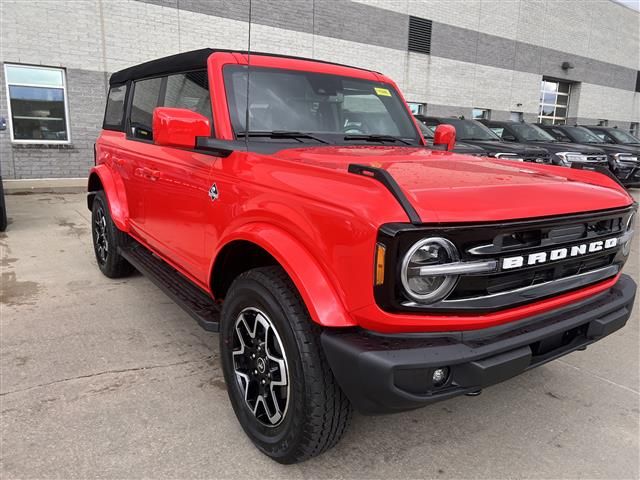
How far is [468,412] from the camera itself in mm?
2693

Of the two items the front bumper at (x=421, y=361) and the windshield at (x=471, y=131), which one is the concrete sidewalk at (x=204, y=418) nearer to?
the front bumper at (x=421, y=361)

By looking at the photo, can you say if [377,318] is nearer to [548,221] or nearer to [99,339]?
[548,221]

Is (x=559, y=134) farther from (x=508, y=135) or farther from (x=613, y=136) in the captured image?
(x=508, y=135)

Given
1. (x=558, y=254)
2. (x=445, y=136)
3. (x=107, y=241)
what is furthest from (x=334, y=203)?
(x=107, y=241)

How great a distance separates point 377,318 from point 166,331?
2.38 m

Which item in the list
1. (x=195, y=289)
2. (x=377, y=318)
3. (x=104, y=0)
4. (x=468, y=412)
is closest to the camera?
(x=377, y=318)

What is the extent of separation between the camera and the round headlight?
66.8 inches

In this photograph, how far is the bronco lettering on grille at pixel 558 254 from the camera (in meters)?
1.86

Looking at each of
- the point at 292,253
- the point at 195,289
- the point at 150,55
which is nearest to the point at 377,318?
the point at 292,253

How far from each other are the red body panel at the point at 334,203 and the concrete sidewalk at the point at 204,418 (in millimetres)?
712

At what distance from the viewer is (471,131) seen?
10422 mm

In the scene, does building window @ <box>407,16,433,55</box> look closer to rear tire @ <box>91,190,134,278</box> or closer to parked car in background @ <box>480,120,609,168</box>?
parked car in background @ <box>480,120,609,168</box>

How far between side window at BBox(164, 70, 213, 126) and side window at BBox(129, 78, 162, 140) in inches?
10.7

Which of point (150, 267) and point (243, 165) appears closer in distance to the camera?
point (243, 165)
